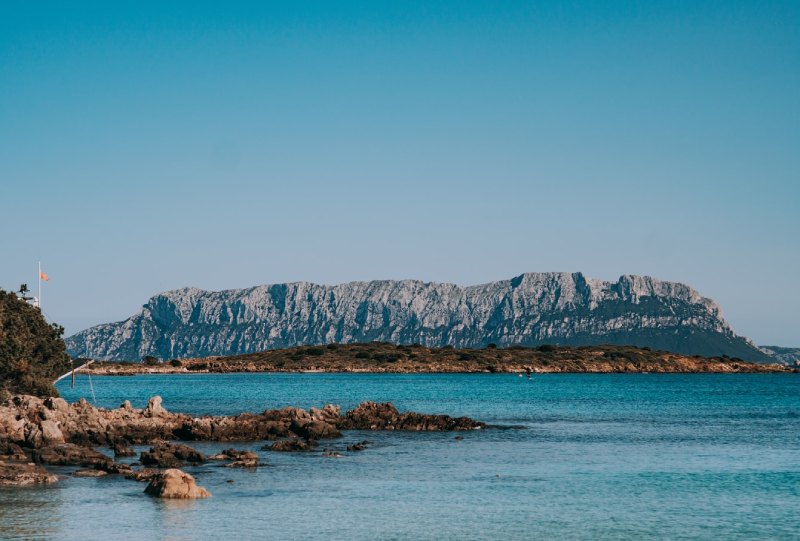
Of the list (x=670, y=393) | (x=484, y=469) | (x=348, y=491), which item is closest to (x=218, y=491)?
(x=348, y=491)

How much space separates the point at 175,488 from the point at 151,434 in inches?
1038

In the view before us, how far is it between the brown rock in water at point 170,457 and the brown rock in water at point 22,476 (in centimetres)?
633

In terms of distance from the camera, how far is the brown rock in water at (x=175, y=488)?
127 feet

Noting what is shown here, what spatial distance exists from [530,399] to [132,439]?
73.5m

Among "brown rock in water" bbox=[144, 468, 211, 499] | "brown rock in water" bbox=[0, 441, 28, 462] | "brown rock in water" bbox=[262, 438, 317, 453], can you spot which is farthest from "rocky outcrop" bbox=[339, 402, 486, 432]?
"brown rock in water" bbox=[144, 468, 211, 499]

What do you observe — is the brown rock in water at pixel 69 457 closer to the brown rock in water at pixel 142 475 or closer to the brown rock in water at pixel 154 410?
the brown rock in water at pixel 142 475

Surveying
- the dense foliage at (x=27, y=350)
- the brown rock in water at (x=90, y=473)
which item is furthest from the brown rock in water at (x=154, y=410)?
the brown rock in water at (x=90, y=473)

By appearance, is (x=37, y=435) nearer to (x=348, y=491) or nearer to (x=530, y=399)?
(x=348, y=491)

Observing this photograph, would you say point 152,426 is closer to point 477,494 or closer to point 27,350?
point 27,350

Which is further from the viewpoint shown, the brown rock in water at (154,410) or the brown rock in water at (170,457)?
the brown rock in water at (154,410)

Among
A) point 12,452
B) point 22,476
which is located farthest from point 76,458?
point 22,476

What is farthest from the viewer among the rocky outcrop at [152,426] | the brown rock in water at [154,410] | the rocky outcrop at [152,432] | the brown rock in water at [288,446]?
the brown rock in water at [154,410]

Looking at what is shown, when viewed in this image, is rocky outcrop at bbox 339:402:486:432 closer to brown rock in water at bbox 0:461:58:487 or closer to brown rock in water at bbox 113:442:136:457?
brown rock in water at bbox 113:442:136:457

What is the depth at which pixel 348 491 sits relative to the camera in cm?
4234
